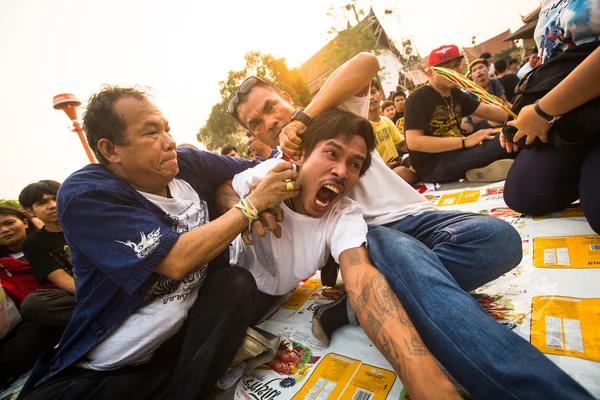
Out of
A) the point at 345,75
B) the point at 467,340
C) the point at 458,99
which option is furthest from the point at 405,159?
the point at 467,340

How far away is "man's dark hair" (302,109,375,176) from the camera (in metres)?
1.62

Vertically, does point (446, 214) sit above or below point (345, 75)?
below

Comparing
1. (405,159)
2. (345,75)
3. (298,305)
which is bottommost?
(405,159)

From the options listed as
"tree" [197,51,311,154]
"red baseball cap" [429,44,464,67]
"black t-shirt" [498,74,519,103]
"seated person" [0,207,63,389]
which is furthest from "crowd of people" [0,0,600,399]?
"tree" [197,51,311,154]

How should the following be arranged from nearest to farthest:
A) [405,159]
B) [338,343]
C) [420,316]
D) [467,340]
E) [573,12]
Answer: [467,340], [420,316], [573,12], [338,343], [405,159]

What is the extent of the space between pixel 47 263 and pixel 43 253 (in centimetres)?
11

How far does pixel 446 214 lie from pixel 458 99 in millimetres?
2750

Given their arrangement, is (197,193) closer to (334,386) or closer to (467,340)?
(334,386)

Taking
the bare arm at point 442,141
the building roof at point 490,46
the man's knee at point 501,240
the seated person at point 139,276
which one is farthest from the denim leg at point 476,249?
the building roof at point 490,46

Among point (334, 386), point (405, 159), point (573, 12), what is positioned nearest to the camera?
point (334, 386)

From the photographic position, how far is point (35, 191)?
307 centimetres

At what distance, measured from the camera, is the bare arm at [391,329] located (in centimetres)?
92

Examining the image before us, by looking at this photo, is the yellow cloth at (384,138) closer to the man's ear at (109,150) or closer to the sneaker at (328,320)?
the sneaker at (328,320)

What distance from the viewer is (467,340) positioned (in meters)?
0.95
